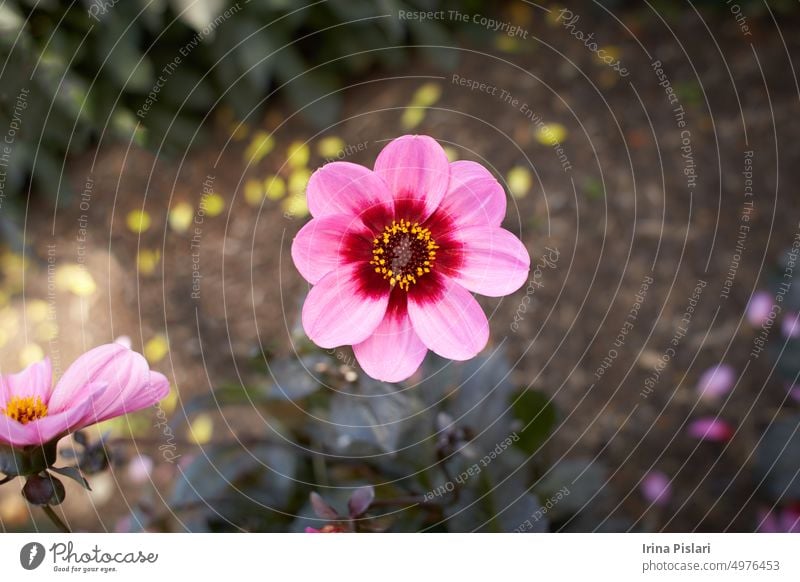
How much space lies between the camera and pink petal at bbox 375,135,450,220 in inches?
14.1

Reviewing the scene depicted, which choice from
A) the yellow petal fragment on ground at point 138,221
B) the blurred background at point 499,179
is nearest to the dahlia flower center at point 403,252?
the blurred background at point 499,179

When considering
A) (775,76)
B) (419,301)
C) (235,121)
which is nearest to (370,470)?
(419,301)

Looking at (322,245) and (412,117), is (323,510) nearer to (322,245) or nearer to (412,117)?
(322,245)

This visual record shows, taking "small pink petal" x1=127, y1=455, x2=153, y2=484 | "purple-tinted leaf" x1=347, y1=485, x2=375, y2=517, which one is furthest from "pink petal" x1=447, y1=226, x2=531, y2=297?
"small pink petal" x1=127, y1=455, x2=153, y2=484

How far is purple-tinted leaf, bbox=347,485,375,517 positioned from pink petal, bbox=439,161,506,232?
180 mm

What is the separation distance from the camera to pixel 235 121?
1.12 metres

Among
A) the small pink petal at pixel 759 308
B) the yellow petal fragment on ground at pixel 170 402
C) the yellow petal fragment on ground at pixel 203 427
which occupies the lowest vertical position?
the yellow petal fragment on ground at pixel 203 427

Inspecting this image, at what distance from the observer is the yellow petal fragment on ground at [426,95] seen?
1.13 metres

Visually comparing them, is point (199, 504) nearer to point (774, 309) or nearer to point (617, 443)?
point (617, 443)

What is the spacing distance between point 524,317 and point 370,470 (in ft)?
1.61

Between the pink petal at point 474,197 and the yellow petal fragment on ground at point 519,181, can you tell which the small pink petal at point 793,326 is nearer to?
the yellow petal fragment on ground at point 519,181

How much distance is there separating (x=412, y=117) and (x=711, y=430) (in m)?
0.65

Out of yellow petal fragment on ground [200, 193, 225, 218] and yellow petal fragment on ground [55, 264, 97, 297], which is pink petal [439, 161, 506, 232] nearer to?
yellow petal fragment on ground [200, 193, 225, 218]

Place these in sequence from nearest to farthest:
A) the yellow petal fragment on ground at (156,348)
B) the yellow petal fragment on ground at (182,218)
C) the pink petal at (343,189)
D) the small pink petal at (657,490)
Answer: the pink petal at (343,189), the small pink petal at (657,490), the yellow petal fragment on ground at (156,348), the yellow petal fragment on ground at (182,218)
